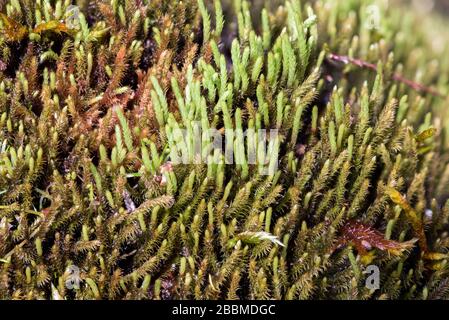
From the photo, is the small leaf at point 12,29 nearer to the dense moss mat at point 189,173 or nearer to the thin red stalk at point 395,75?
the dense moss mat at point 189,173

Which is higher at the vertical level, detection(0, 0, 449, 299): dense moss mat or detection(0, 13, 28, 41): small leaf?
detection(0, 13, 28, 41): small leaf

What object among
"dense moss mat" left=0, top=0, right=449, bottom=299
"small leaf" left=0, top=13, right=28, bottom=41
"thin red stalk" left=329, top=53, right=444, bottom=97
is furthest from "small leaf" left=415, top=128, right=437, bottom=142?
"small leaf" left=0, top=13, right=28, bottom=41

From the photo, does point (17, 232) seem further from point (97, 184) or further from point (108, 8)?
point (108, 8)

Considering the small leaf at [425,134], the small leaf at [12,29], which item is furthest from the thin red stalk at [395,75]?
the small leaf at [12,29]

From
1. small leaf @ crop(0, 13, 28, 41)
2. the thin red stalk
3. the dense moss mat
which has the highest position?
small leaf @ crop(0, 13, 28, 41)

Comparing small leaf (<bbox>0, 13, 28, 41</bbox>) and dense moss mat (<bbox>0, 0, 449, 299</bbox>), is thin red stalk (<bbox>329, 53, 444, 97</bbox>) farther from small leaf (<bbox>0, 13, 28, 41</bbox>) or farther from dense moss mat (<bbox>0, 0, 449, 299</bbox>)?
small leaf (<bbox>0, 13, 28, 41</bbox>)

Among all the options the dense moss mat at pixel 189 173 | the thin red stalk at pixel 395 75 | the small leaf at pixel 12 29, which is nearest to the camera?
the dense moss mat at pixel 189 173

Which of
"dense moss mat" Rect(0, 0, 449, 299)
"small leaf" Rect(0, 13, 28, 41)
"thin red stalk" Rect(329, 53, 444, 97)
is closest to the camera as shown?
"dense moss mat" Rect(0, 0, 449, 299)

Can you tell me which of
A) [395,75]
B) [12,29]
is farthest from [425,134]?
[12,29]
